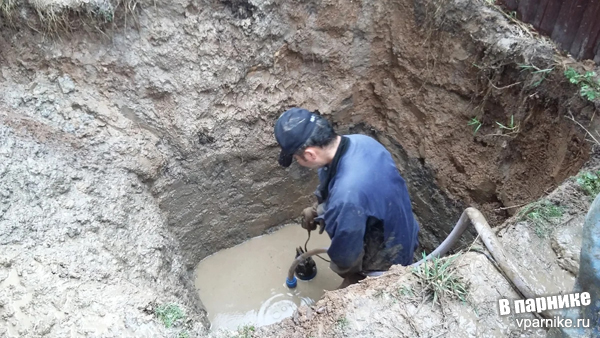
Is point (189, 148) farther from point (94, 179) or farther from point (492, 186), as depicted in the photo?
point (492, 186)

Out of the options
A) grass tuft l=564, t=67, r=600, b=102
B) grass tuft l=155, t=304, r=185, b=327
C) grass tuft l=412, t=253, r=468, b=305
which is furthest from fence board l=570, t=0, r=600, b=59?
grass tuft l=155, t=304, r=185, b=327

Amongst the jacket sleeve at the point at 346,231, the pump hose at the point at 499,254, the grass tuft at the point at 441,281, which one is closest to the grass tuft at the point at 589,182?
the pump hose at the point at 499,254

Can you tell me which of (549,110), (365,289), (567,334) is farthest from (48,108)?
(549,110)

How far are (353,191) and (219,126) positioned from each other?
5.33ft

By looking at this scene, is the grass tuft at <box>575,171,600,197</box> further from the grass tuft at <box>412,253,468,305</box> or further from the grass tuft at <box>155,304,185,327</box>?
the grass tuft at <box>155,304,185,327</box>

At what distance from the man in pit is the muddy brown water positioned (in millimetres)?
1091

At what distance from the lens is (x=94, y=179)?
10.0ft

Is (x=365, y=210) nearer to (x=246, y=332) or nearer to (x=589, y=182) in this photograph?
(x=246, y=332)

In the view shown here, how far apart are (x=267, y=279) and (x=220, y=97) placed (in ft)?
5.35

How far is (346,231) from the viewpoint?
2602 mm

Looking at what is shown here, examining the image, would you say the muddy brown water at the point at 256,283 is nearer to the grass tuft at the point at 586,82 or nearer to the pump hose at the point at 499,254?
the pump hose at the point at 499,254

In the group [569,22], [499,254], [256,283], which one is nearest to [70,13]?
[256,283]

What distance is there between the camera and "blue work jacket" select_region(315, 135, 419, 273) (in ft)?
8.46

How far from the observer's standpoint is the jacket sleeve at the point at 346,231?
256 cm
